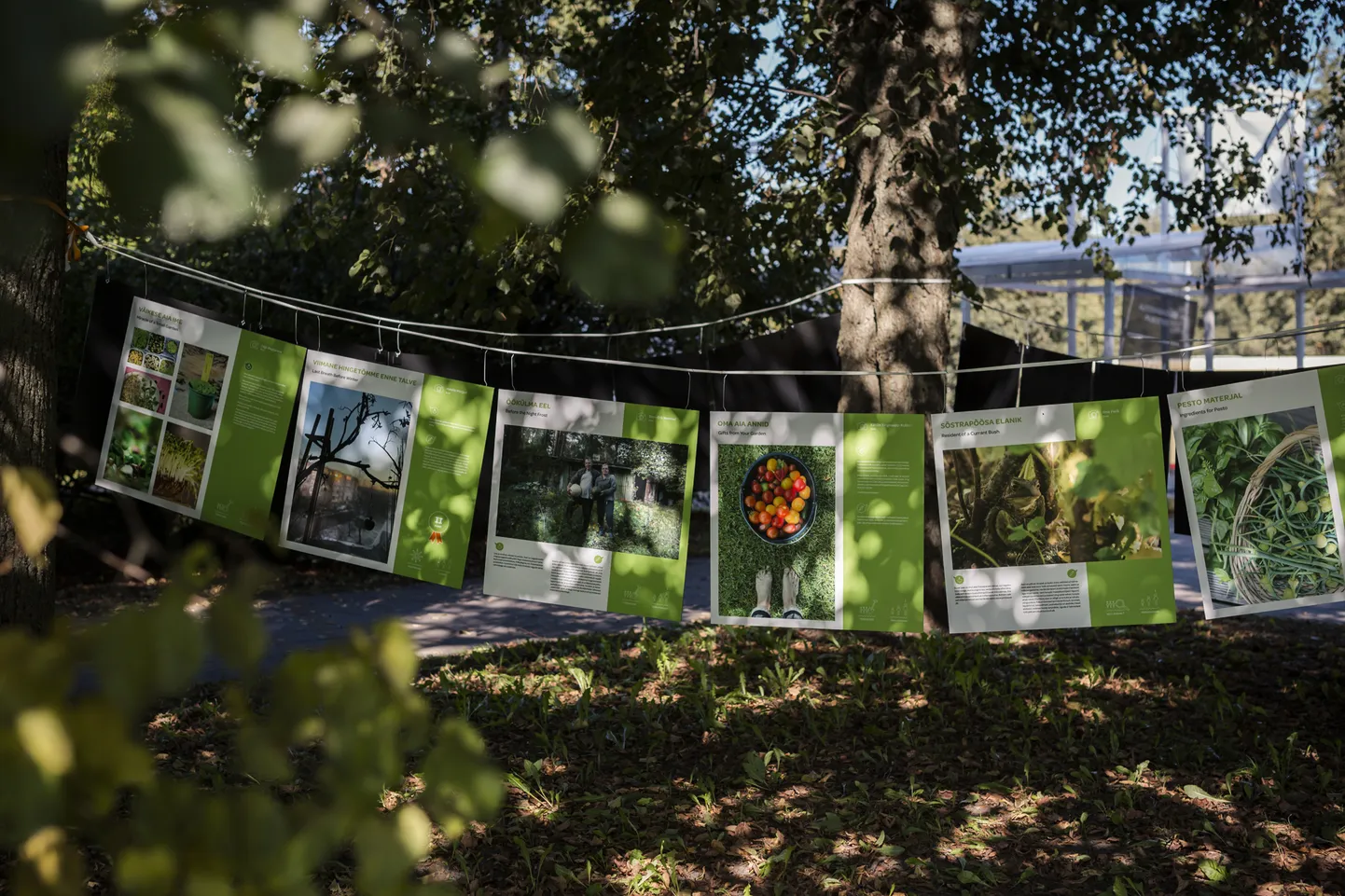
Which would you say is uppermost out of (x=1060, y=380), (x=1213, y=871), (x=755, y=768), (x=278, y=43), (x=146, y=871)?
(x=1060, y=380)

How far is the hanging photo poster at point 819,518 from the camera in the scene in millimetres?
3707

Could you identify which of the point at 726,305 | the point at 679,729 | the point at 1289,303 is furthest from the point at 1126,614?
the point at 1289,303

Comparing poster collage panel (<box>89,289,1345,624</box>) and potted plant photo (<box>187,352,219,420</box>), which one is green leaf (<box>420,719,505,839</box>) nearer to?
poster collage panel (<box>89,289,1345,624</box>)

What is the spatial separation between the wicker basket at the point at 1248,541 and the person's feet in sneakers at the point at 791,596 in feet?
4.50

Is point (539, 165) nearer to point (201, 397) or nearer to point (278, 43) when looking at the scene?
point (278, 43)

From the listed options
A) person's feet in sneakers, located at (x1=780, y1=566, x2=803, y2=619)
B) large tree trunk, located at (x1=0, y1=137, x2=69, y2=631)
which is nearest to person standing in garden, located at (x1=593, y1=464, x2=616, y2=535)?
person's feet in sneakers, located at (x1=780, y1=566, x2=803, y2=619)

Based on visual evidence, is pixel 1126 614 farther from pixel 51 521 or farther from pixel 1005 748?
pixel 51 521

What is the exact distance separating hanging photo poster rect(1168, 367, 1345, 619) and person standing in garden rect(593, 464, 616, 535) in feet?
6.02

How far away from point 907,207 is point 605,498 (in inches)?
74.3

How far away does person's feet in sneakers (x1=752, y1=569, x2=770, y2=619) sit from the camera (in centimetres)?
382

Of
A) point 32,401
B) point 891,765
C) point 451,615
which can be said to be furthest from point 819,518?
point 451,615

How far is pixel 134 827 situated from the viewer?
589 millimetres

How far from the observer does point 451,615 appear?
26.2ft

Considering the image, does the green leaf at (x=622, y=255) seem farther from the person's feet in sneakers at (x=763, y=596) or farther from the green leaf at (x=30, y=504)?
the person's feet in sneakers at (x=763, y=596)
